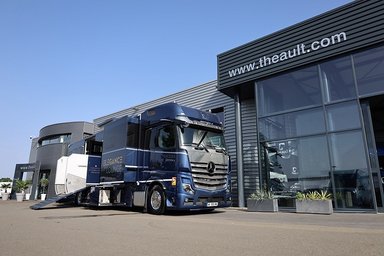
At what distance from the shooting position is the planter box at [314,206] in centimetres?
884

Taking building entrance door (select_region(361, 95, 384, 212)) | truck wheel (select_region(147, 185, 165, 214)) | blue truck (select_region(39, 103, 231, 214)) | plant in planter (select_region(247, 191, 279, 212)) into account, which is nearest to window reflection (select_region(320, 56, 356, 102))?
building entrance door (select_region(361, 95, 384, 212))

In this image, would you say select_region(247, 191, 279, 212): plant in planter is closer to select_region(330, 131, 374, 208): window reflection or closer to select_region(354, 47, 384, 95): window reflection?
select_region(330, 131, 374, 208): window reflection

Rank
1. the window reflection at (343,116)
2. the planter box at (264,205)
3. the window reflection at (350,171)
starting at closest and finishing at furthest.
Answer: the window reflection at (350,171) → the window reflection at (343,116) → the planter box at (264,205)

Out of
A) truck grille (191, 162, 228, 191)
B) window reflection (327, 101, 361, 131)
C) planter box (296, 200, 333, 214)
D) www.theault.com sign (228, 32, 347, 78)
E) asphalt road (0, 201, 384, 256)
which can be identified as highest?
www.theault.com sign (228, 32, 347, 78)

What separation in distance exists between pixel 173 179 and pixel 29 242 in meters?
4.70

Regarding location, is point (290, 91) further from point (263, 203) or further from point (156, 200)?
point (156, 200)

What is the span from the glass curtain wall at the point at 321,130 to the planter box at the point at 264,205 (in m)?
0.64

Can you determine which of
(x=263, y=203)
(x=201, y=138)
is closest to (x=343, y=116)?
(x=263, y=203)

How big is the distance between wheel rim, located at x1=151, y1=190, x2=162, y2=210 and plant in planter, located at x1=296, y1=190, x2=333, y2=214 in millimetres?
4398

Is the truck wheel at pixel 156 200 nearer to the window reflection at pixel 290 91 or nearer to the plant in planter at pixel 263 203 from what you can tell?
the plant in planter at pixel 263 203

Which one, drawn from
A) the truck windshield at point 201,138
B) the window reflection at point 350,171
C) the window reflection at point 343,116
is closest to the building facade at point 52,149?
the truck windshield at point 201,138

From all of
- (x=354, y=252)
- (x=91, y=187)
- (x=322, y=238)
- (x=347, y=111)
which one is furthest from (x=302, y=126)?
(x=91, y=187)

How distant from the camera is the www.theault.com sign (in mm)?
10031

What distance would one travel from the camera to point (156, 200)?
9227mm
